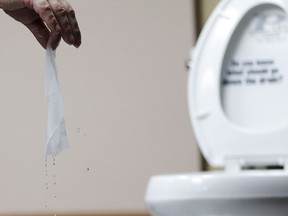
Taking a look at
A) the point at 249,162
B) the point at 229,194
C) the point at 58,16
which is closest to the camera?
the point at 58,16

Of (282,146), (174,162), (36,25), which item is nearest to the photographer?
(36,25)

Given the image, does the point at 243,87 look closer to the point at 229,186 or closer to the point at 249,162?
the point at 249,162

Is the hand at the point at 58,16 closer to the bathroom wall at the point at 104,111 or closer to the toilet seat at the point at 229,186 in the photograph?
the toilet seat at the point at 229,186

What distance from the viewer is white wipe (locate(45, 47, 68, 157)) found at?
38.9 inches

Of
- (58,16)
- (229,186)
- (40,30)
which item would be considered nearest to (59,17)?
(58,16)

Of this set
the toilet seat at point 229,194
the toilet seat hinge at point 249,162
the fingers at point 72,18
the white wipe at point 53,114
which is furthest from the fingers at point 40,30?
the toilet seat hinge at point 249,162

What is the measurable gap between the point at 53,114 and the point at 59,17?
7.7 inches

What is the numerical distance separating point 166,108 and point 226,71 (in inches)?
15.1

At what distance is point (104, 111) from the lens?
166cm

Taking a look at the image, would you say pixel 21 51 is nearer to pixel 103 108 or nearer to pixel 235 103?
pixel 103 108

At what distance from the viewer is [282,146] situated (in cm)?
119

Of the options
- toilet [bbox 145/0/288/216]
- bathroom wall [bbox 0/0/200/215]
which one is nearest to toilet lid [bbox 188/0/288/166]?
toilet [bbox 145/0/288/216]

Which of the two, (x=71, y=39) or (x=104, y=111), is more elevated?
(x=71, y=39)

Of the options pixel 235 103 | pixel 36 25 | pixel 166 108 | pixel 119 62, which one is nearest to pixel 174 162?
pixel 166 108
